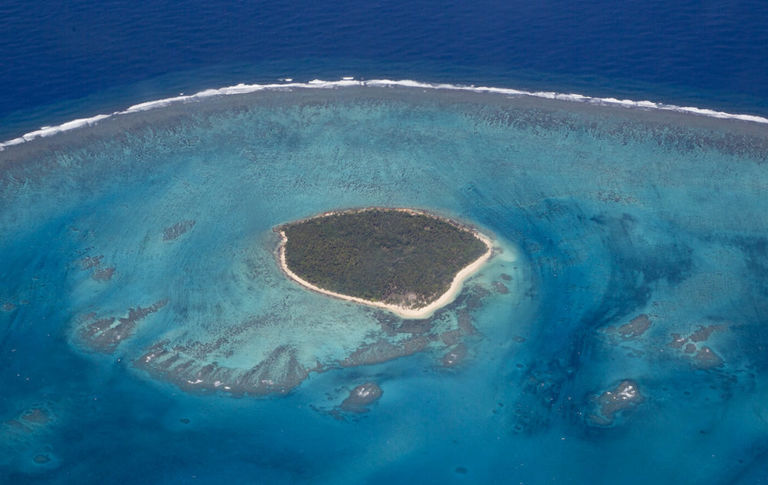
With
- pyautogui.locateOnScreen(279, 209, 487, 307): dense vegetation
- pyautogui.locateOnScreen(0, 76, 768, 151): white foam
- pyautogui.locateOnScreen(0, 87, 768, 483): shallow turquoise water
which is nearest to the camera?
pyautogui.locateOnScreen(0, 87, 768, 483): shallow turquoise water

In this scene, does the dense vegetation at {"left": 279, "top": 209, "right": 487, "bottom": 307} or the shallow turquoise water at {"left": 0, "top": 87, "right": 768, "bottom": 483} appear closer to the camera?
the shallow turquoise water at {"left": 0, "top": 87, "right": 768, "bottom": 483}

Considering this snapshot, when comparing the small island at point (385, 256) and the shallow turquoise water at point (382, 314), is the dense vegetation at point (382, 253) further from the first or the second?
the shallow turquoise water at point (382, 314)

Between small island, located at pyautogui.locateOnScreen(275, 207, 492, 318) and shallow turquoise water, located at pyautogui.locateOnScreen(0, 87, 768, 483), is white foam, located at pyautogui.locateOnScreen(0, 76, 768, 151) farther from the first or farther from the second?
small island, located at pyautogui.locateOnScreen(275, 207, 492, 318)

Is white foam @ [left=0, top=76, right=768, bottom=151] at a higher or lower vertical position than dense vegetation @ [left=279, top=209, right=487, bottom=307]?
higher

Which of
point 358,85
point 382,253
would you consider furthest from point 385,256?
point 358,85

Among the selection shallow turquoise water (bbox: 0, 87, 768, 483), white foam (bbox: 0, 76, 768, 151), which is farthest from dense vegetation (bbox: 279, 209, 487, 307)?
white foam (bbox: 0, 76, 768, 151)

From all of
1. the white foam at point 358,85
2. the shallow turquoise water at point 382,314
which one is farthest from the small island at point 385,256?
the white foam at point 358,85

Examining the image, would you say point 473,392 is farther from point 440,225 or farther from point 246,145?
point 246,145

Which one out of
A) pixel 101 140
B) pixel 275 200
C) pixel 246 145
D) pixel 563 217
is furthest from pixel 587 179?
pixel 101 140
